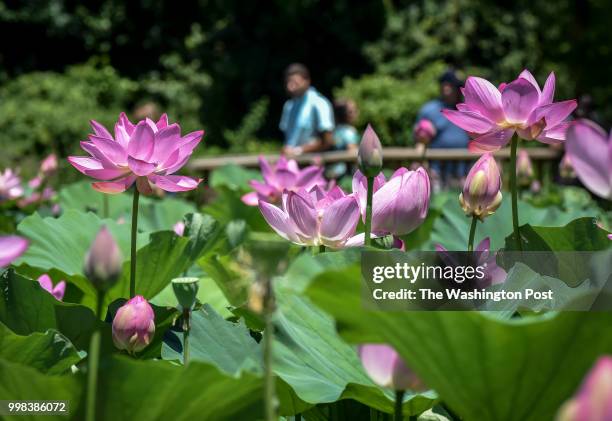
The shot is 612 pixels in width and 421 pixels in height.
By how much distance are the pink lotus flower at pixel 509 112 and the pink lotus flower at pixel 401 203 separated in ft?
0.31

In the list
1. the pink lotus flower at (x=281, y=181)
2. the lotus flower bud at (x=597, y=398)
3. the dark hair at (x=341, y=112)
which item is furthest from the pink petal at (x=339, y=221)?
the dark hair at (x=341, y=112)

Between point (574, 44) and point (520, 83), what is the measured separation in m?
11.5

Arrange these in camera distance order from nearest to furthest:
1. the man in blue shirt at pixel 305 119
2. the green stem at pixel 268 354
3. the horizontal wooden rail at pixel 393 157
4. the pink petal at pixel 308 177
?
the green stem at pixel 268 354 → the pink petal at pixel 308 177 → the horizontal wooden rail at pixel 393 157 → the man in blue shirt at pixel 305 119

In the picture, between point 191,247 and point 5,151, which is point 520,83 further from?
point 5,151

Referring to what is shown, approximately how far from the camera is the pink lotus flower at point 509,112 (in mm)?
901

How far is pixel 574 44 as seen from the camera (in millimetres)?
11617

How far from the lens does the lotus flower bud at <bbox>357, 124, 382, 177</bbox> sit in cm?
84

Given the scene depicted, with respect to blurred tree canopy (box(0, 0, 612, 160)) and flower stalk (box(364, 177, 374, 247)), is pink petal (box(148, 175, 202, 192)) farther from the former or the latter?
blurred tree canopy (box(0, 0, 612, 160))

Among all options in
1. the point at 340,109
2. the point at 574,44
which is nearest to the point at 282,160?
the point at 340,109

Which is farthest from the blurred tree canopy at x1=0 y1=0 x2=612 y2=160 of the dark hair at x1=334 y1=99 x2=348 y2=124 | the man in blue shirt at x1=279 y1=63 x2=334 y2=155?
the man in blue shirt at x1=279 y1=63 x2=334 y2=155

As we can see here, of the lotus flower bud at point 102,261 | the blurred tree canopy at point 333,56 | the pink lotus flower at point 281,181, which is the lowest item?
the lotus flower bud at point 102,261

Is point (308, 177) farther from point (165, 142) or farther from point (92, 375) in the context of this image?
point (92, 375)

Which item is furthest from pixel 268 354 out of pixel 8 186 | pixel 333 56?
pixel 333 56

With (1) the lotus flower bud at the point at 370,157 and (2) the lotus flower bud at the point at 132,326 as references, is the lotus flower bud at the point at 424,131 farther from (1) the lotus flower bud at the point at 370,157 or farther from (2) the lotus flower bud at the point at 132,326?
(2) the lotus flower bud at the point at 132,326
